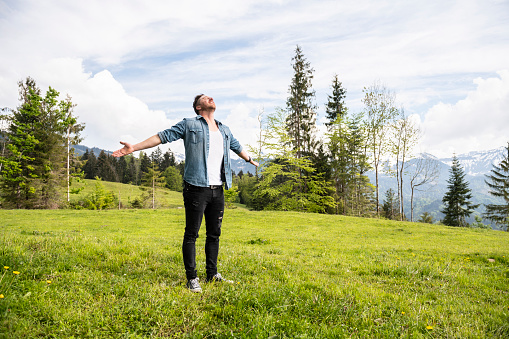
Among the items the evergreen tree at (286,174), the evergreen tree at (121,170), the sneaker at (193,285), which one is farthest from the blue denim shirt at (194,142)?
the evergreen tree at (121,170)

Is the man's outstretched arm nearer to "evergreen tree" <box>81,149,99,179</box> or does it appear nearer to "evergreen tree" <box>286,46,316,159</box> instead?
"evergreen tree" <box>286,46,316,159</box>

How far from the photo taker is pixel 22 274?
4.02m

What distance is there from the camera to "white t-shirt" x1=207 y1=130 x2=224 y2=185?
14.3ft

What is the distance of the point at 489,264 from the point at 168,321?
8.98 metres

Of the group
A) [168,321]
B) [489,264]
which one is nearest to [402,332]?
[168,321]

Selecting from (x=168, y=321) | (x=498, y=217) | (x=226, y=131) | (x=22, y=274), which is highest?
(x=226, y=131)

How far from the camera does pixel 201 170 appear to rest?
4.26 m

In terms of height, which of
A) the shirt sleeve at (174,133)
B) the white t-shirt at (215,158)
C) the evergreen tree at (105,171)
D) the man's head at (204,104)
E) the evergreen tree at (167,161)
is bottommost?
the white t-shirt at (215,158)

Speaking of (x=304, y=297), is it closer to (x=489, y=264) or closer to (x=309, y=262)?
(x=309, y=262)

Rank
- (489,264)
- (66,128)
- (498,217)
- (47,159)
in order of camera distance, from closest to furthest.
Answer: (489,264) → (47,159) → (66,128) → (498,217)

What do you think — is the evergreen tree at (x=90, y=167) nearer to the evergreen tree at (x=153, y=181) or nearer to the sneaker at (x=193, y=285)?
the evergreen tree at (x=153, y=181)

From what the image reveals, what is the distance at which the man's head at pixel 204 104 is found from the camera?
464cm

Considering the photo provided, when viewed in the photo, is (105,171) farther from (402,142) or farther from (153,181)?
(402,142)

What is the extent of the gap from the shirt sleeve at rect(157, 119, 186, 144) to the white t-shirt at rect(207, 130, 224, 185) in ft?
1.48
